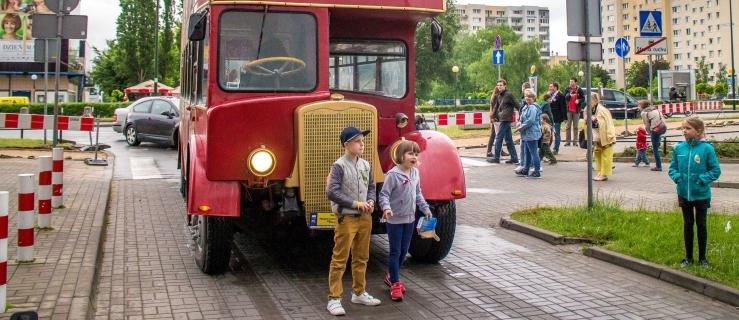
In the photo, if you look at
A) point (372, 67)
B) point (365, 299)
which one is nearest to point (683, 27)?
point (372, 67)

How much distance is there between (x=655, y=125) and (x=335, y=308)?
1239cm

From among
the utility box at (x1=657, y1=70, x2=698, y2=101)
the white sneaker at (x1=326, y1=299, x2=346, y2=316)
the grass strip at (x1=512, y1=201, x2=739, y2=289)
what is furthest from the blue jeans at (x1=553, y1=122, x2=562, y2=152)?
the utility box at (x1=657, y1=70, x2=698, y2=101)

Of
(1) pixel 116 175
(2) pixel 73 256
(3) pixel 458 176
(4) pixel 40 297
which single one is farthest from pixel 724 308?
(1) pixel 116 175

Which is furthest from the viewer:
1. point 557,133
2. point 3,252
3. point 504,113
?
point 557,133

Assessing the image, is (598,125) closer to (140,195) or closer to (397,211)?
(140,195)

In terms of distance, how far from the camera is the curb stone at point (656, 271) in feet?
21.0

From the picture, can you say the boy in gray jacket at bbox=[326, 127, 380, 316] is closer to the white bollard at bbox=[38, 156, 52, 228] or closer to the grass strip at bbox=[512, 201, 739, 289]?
the grass strip at bbox=[512, 201, 739, 289]

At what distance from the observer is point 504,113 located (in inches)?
701

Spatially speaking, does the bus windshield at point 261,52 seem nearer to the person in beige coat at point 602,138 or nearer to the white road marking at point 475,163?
the person in beige coat at point 602,138

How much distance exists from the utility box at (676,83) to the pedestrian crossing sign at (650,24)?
122ft

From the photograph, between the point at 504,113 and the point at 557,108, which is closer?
the point at 504,113

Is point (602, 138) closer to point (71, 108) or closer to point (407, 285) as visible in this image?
point (407, 285)

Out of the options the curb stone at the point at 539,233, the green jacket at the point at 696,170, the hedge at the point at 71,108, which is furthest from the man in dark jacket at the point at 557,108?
the hedge at the point at 71,108

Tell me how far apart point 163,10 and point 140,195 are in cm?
5171
